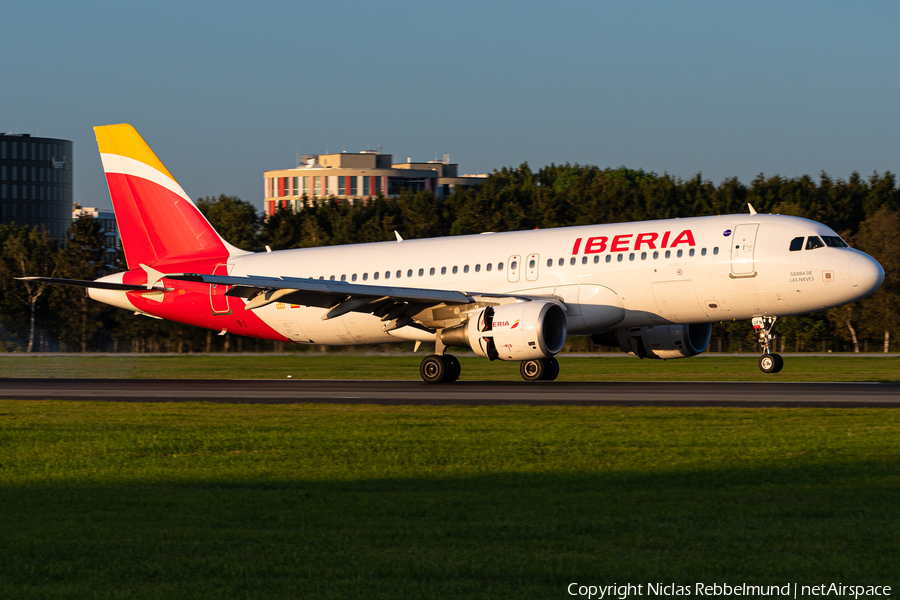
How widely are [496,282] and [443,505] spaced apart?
65.9ft

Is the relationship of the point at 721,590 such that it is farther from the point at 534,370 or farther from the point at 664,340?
the point at 664,340

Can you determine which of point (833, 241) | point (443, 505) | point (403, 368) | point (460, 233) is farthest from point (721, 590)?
point (460, 233)

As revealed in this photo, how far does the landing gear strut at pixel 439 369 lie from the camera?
29.5 metres

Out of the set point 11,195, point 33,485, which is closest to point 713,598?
point 33,485

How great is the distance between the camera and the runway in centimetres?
2208

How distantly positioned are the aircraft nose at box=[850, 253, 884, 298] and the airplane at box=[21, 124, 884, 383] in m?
0.04

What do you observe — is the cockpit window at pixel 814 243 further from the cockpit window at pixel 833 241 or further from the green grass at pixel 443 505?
the green grass at pixel 443 505

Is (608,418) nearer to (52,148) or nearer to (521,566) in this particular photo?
(521,566)

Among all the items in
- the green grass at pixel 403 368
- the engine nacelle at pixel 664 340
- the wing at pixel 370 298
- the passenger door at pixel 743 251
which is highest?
the passenger door at pixel 743 251

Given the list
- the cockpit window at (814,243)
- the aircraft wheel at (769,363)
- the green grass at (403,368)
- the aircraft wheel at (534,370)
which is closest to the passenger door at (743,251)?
the cockpit window at (814,243)

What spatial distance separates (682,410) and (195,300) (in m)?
19.4

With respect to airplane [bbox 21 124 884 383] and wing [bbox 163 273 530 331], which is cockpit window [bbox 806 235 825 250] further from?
wing [bbox 163 273 530 331]

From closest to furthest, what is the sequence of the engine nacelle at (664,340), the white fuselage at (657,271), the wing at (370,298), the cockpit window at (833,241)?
the white fuselage at (657,271) → the cockpit window at (833,241) → the wing at (370,298) → the engine nacelle at (664,340)

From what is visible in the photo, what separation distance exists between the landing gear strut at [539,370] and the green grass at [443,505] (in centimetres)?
1187
